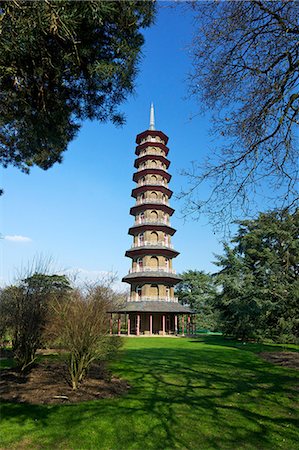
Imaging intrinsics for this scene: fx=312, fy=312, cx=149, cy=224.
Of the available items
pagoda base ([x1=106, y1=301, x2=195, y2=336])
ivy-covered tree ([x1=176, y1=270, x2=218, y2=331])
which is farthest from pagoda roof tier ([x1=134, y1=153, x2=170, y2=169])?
ivy-covered tree ([x1=176, y1=270, x2=218, y2=331])

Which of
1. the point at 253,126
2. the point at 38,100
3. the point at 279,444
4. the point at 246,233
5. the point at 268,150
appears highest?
the point at 246,233

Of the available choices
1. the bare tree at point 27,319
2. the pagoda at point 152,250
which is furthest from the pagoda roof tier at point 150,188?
the bare tree at point 27,319

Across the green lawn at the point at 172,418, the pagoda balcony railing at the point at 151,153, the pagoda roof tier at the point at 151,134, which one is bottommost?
the green lawn at the point at 172,418

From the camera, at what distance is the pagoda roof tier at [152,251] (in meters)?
31.9

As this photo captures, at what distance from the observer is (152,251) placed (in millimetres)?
32094

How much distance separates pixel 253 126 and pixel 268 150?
1.71 ft

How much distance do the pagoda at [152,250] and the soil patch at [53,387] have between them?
19.2m

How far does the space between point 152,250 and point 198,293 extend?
1961 cm

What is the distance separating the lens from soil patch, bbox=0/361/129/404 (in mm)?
7293

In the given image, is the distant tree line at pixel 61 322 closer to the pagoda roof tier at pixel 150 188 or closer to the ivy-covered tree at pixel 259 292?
the ivy-covered tree at pixel 259 292

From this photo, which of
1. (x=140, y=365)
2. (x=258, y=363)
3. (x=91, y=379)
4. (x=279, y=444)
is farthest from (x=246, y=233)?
(x=279, y=444)

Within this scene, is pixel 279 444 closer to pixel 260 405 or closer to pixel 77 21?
pixel 260 405

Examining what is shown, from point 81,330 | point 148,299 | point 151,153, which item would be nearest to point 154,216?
point 151,153

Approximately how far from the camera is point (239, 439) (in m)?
5.28
